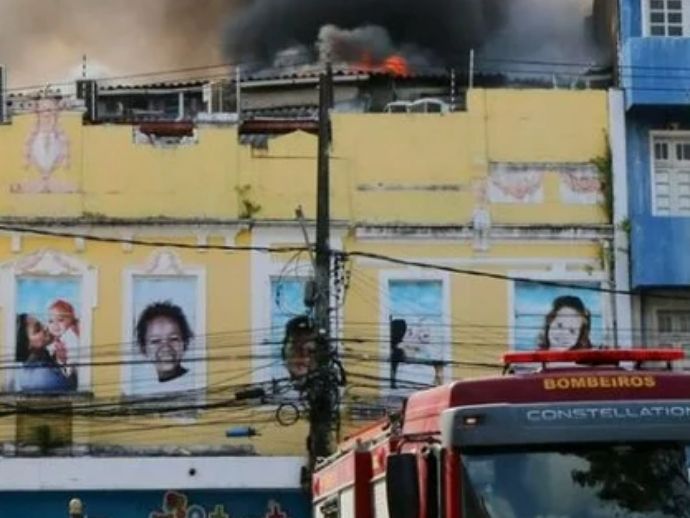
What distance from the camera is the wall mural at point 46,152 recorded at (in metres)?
29.0

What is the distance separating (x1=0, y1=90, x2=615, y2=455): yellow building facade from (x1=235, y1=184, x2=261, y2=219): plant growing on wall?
0.08 ft

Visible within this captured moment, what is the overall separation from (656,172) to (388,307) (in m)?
5.36

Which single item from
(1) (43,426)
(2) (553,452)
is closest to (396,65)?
(1) (43,426)

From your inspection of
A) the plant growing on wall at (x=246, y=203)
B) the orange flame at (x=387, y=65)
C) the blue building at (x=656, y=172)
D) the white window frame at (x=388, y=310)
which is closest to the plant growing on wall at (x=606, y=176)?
the blue building at (x=656, y=172)

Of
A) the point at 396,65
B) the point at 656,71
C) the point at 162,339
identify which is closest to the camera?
the point at 162,339

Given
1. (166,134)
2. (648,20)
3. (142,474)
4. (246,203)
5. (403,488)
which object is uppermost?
(648,20)

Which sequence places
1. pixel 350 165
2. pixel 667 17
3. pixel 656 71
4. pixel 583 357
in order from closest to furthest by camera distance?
pixel 583 357 → pixel 656 71 → pixel 350 165 → pixel 667 17

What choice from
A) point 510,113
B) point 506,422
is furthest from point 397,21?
point 506,422

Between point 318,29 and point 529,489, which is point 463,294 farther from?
point 529,489

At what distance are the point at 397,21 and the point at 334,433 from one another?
58.0ft

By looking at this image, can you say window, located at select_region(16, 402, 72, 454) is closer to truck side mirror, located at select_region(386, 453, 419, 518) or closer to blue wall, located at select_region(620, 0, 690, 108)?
blue wall, located at select_region(620, 0, 690, 108)

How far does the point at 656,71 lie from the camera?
96.2 feet

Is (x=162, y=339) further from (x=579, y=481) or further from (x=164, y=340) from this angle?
(x=579, y=481)

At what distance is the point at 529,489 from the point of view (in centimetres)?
955
